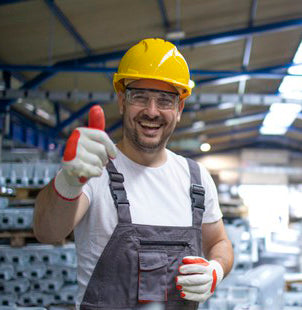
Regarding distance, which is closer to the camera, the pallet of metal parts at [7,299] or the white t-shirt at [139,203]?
the white t-shirt at [139,203]

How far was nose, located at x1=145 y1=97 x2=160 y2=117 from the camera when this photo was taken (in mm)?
1979

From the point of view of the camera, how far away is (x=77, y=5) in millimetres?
7379

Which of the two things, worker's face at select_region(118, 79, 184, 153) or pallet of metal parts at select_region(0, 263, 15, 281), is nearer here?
worker's face at select_region(118, 79, 184, 153)

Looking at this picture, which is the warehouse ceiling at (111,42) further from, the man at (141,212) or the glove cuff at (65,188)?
the glove cuff at (65,188)

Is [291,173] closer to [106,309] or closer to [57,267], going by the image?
[57,267]

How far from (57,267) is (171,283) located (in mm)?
3400

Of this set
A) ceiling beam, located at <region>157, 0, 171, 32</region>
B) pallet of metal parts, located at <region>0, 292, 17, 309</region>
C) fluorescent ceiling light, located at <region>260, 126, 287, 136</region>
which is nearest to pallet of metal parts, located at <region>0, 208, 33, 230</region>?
pallet of metal parts, located at <region>0, 292, 17, 309</region>

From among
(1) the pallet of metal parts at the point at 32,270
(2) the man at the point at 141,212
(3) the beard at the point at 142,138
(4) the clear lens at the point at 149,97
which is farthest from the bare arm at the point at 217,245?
(1) the pallet of metal parts at the point at 32,270

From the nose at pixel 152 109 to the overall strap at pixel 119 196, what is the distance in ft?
0.93

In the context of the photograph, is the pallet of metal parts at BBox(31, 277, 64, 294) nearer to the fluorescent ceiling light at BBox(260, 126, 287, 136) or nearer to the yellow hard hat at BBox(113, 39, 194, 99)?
the yellow hard hat at BBox(113, 39, 194, 99)

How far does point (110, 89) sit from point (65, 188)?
35.5ft

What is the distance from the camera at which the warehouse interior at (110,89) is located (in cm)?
508

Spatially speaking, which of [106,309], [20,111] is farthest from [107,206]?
[20,111]

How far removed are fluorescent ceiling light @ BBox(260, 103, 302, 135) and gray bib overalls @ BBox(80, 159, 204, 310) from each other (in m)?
Result: 14.0
